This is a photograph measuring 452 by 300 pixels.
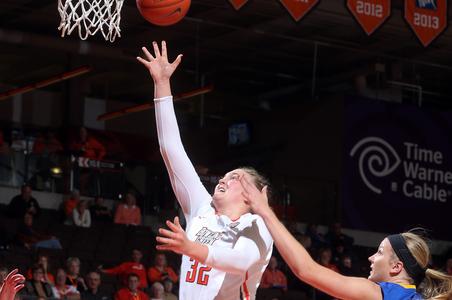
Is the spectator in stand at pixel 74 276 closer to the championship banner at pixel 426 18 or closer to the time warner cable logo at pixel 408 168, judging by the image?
the championship banner at pixel 426 18

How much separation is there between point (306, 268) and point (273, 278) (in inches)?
438

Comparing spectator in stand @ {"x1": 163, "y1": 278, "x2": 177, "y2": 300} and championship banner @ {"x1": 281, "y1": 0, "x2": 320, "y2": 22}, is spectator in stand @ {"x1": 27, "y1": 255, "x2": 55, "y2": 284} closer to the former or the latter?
spectator in stand @ {"x1": 163, "y1": 278, "x2": 177, "y2": 300}

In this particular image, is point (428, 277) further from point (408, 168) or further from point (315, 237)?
point (408, 168)

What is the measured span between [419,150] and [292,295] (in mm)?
5891

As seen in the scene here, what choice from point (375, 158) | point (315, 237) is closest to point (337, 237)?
point (315, 237)

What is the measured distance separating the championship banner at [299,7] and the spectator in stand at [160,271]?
3789 millimetres

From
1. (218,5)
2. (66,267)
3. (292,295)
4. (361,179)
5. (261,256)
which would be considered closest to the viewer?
(261,256)

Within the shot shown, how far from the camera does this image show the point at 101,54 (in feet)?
62.4

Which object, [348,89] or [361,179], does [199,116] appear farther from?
[361,179]

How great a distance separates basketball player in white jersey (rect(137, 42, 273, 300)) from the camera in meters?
4.35

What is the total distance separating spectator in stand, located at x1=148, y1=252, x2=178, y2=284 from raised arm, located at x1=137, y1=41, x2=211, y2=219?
28.4 ft

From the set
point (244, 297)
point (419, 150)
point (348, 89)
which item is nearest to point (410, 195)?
point (419, 150)

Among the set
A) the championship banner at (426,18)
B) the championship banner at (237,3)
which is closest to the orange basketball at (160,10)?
the championship banner at (237,3)

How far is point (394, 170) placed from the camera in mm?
18750
